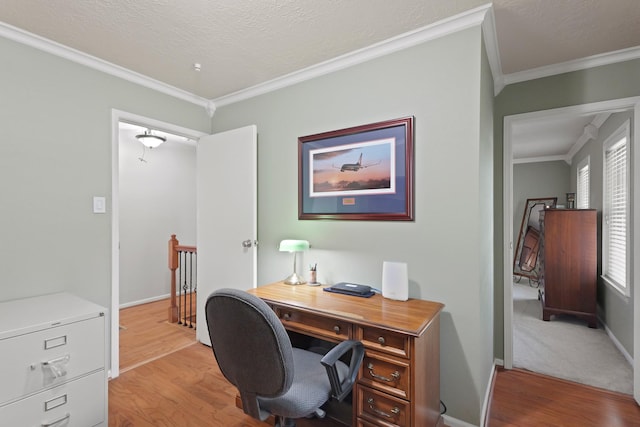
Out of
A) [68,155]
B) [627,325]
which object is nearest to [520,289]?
[627,325]

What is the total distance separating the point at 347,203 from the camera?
7.62ft

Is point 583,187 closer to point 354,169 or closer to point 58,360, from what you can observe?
point 354,169

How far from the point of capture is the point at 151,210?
4.62 meters

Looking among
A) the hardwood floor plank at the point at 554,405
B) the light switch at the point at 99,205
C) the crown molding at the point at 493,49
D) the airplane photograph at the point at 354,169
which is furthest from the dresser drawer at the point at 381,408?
the light switch at the point at 99,205

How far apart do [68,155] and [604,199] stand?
211 inches

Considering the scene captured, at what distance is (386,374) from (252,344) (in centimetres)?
73

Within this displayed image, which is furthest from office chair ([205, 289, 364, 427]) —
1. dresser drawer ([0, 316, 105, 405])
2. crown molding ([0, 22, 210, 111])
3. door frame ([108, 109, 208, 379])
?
crown molding ([0, 22, 210, 111])

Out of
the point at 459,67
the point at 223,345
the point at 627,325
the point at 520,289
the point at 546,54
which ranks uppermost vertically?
the point at 546,54

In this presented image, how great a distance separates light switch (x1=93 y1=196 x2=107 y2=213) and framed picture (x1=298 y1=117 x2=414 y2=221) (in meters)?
1.55

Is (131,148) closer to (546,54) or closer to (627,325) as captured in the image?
(546,54)

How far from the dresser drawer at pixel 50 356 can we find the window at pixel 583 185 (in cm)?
599

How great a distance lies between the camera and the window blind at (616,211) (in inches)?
118

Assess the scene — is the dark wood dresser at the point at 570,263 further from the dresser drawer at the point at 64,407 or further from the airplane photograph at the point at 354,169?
the dresser drawer at the point at 64,407

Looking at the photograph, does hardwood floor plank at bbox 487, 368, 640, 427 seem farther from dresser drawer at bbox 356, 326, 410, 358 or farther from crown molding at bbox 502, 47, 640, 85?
crown molding at bbox 502, 47, 640, 85
